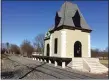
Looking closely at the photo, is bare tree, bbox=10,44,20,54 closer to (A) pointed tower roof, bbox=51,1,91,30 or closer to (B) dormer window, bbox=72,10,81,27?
(A) pointed tower roof, bbox=51,1,91,30

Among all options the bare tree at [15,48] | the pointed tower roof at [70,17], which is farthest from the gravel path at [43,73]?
the bare tree at [15,48]

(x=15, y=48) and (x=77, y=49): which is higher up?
(x=15, y=48)

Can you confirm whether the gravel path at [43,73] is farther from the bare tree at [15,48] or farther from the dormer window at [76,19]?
the bare tree at [15,48]

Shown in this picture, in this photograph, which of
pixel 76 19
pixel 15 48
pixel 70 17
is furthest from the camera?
pixel 15 48

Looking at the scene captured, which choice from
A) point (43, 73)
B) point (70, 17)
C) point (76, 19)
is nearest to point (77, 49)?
point (76, 19)

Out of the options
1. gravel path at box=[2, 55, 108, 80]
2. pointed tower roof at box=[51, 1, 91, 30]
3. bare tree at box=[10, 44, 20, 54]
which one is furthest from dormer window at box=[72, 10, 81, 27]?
bare tree at box=[10, 44, 20, 54]

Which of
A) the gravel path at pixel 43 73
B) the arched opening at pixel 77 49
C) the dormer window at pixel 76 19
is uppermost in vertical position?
the dormer window at pixel 76 19

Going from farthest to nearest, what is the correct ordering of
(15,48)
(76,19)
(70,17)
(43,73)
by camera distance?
(15,48) → (76,19) → (70,17) → (43,73)

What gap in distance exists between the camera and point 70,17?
18734 mm

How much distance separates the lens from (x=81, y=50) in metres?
18.9

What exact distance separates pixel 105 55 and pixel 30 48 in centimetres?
1874

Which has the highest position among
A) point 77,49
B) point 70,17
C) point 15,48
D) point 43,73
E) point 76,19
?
point 70,17

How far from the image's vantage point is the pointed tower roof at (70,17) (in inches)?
723

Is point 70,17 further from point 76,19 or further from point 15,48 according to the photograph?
point 15,48
